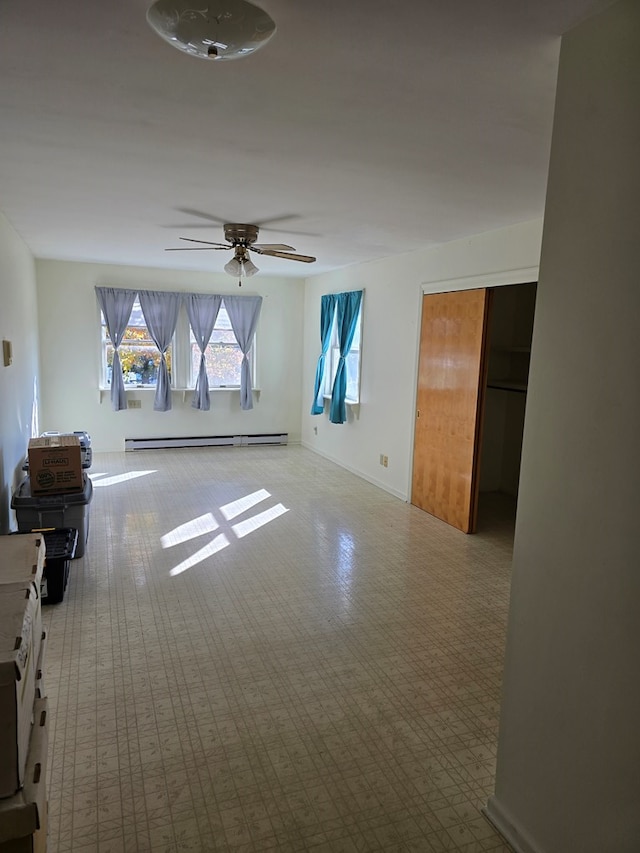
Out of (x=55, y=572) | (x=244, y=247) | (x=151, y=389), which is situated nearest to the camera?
(x=55, y=572)

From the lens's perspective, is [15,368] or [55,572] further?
[15,368]

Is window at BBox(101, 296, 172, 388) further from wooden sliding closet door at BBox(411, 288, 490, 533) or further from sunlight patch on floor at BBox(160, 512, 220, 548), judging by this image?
wooden sliding closet door at BBox(411, 288, 490, 533)

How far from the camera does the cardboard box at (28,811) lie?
1.22 metres

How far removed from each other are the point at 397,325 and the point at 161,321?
3255 mm

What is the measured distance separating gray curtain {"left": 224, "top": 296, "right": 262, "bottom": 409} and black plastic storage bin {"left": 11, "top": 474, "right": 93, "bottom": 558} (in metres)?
3.94

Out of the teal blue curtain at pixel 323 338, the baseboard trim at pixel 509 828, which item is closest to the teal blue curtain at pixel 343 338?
the teal blue curtain at pixel 323 338

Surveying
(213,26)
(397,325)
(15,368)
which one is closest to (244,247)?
(397,325)

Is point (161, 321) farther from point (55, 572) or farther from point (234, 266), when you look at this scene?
point (55, 572)

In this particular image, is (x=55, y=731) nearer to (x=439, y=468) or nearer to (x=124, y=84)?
(x=124, y=84)

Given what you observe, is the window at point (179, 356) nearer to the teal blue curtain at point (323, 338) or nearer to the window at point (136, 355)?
the window at point (136, 355)

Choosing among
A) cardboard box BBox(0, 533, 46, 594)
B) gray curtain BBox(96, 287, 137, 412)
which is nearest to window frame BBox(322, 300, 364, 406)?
gray curtain BBox(96, 287, 137, 412)

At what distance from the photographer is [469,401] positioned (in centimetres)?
458

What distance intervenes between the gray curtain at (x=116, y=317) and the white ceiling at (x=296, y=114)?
9.52 feet

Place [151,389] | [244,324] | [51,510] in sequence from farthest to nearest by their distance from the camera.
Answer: [244,324] < [151,389] < [51,510]
